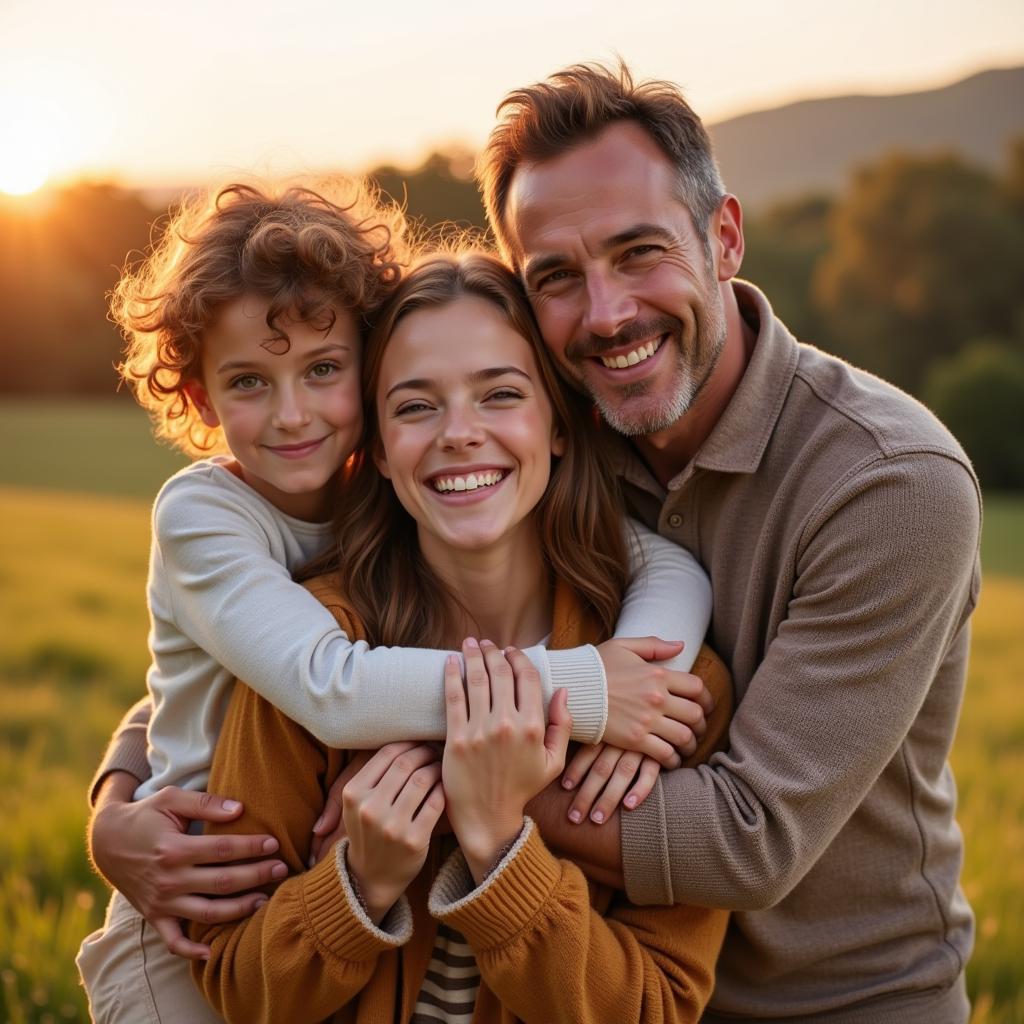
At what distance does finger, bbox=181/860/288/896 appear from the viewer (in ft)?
8.65

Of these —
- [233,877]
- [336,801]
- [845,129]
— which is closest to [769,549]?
[336,801]

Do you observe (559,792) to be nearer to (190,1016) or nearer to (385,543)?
(385,543)

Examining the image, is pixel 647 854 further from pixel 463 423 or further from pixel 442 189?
pixel 442 189

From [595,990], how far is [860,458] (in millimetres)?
1367

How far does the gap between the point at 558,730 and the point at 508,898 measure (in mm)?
381

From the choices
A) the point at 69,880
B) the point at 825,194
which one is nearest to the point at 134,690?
the point at 69,880

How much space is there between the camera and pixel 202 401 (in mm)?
3416

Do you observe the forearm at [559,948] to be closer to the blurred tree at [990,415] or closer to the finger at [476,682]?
the finger at [476,682]

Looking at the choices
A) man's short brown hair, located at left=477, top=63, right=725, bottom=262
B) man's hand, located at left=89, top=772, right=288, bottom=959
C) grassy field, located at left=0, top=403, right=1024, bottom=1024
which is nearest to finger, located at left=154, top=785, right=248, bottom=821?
man's hand, located at left=89, top=772, right=288, bottom=959

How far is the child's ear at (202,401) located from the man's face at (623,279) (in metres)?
1.04

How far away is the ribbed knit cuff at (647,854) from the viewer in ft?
8.36

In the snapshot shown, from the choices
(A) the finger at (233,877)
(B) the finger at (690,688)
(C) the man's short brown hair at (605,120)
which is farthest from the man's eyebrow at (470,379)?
(A) the finger at (233,877)

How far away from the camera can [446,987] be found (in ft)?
8.93

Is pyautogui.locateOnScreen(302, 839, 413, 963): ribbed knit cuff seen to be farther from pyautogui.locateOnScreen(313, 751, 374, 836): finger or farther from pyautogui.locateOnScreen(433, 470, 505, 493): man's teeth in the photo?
pyautogui.locateOnScreen(433, 470, 505, 493): man's teeth
